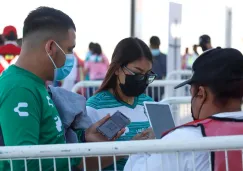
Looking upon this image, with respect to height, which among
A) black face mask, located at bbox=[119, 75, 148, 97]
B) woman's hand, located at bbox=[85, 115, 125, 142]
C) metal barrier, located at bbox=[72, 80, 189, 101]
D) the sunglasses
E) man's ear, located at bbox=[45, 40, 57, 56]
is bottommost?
metal barrier, located at bbox=[72, 80, 189, 101]

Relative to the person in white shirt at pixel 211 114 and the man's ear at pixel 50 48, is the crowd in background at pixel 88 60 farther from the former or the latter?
the person in white shirt at pixel 211 114

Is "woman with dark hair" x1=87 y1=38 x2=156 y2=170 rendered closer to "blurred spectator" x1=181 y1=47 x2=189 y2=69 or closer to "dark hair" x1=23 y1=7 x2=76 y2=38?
"dark hair" x1=23 y1=7 x2=76 y2=38

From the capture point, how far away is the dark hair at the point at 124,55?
362 centimetres

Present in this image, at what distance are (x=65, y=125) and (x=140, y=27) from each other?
33.8ft

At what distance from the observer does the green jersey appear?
245cm

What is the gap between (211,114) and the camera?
8.06ft

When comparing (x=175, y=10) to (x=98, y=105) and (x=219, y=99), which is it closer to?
(x=98, y=105)

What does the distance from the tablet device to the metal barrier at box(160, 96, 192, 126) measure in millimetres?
1135

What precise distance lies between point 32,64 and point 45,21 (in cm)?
23

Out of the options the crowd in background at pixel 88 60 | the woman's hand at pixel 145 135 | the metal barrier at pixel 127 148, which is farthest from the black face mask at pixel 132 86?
the crowd in background at pixel 88 60

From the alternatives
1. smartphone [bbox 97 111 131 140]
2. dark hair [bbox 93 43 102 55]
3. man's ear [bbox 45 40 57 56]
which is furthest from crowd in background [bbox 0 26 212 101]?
man's ear [bbox 45 40 57 56]

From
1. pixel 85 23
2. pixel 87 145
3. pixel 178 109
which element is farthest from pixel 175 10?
pixel 85 23

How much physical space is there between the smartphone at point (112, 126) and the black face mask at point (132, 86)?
65cm

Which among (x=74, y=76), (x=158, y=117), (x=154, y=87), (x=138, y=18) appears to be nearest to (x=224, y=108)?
(x=158, y=117)
